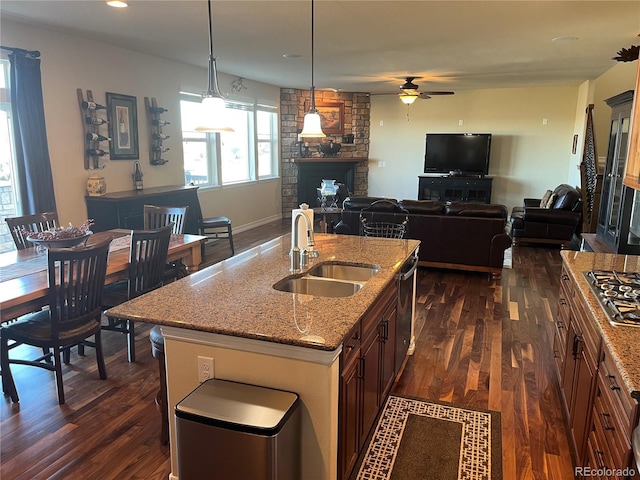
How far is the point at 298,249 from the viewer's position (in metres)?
2.80

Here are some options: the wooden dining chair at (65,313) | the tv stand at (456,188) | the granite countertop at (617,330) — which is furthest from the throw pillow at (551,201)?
the wooden dining chair at (65,313)

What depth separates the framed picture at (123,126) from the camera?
17.3ft

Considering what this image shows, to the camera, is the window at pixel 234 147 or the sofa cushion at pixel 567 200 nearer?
the sofa cushion at pixel 567 200

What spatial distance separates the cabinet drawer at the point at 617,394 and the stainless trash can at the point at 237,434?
1074mm

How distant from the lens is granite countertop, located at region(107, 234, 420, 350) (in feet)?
5.68

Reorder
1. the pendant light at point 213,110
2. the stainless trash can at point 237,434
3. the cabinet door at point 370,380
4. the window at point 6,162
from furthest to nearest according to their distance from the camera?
the window at point 6,162, the pendant light at point 213,110, the cabinet door at point 370,380, the stainless trash can at point 237,434

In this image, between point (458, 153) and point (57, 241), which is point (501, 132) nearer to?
point (458, 153)

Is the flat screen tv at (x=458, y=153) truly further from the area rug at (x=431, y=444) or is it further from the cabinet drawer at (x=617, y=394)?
the cabinet drawer at (x=617, y=394)

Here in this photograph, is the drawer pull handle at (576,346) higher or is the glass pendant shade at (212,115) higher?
the glass pendant shade at (212,115)

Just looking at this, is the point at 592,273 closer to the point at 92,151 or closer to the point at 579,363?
the point at 579,363

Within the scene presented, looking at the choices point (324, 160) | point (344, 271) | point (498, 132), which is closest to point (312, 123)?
point (344, 271)

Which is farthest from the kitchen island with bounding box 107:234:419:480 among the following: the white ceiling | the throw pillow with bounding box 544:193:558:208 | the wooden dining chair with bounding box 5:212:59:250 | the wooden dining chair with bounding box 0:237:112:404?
the throw pillow with bounding box 544:193:558:208

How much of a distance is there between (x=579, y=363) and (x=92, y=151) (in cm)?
490

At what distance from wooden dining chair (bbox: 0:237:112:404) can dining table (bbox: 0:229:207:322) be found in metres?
0.10
